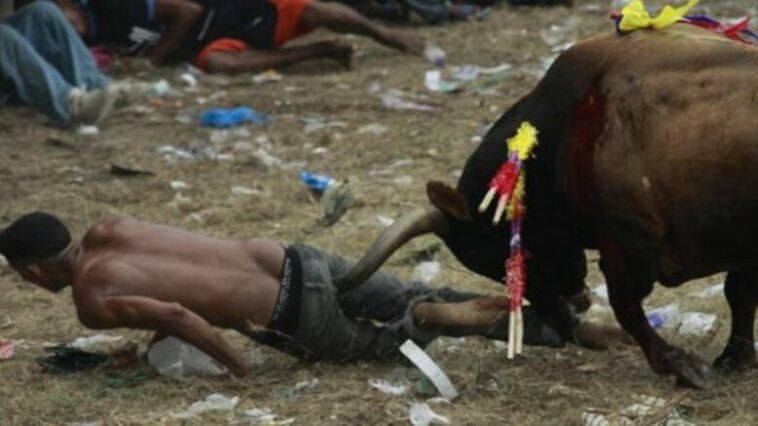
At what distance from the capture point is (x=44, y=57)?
1121 centimetres

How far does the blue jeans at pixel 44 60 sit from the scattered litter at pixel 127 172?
1.33 meters

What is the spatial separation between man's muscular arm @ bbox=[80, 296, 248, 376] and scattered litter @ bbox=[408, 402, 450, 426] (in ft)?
2.67

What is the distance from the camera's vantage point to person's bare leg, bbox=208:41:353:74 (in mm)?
12078

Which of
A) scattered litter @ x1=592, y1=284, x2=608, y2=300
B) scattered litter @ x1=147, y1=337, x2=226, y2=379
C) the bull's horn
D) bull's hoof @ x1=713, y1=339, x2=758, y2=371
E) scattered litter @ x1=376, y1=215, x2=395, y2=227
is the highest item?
the bull's horn

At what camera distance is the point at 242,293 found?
5.90m

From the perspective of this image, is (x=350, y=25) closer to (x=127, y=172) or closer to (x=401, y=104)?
(x=401, y=104)

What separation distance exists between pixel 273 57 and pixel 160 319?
6657 millimetres

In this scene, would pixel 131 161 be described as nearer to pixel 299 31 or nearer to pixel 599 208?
pixel 299 31

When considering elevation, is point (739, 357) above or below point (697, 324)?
above

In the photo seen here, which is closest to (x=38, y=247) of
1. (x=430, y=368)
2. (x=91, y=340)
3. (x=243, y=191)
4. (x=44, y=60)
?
(x=91, y=340)

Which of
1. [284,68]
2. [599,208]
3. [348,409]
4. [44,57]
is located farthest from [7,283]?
[284,68]

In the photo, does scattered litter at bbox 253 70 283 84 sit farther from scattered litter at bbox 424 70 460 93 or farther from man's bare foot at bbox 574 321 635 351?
man's bare foot at bbox 574 321 635 351

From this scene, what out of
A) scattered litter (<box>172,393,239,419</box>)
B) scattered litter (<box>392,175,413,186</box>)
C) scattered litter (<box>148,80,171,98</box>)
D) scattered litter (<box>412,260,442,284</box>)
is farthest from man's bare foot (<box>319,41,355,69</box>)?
scattered litter (<box>172,393,239,419</box>)

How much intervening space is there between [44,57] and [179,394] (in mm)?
5918
